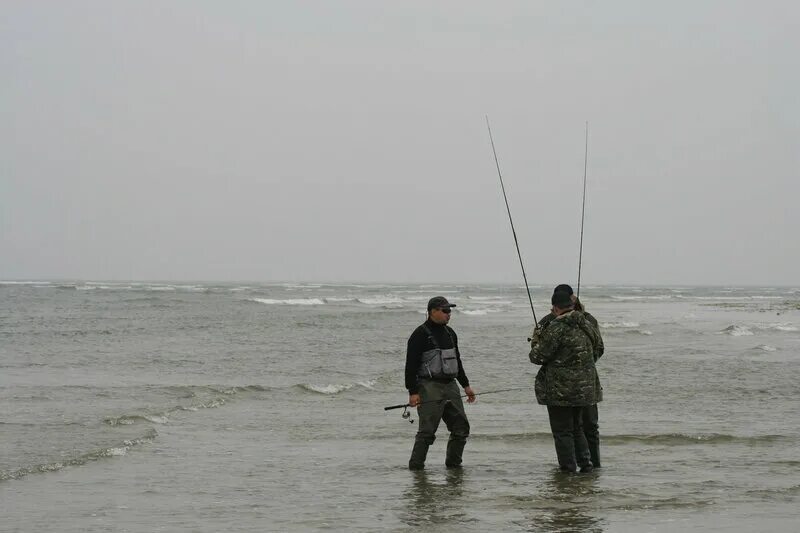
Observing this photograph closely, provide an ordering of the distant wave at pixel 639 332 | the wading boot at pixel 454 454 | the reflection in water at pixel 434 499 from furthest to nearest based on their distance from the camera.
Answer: the distant wave at pixel 639 332 → the wading boot at pixel 454 454 → the reflection in water at pixel 434 499

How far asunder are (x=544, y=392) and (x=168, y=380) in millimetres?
8440

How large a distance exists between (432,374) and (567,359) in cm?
108

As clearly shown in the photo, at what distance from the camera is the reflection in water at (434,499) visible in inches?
237

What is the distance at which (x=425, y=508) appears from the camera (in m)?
6.33

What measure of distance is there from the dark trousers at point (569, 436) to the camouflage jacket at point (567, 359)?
0.50 ft

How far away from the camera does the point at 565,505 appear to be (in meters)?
6.33

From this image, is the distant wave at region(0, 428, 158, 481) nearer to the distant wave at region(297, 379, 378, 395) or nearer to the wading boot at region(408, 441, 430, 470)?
the wading boot at region(408, 441, 430, 470)

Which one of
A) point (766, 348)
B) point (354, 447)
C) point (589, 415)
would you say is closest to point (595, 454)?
point (589, 415)

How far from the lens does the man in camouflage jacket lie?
23.7 ft

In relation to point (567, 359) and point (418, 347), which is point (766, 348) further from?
point (418, 347)

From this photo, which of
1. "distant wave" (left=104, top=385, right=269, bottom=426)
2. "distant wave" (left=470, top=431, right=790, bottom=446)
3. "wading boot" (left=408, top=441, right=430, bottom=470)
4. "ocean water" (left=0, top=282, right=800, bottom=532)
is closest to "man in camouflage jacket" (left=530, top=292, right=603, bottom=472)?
"ocean water" (left=0, top=282, right=800, bottom=532)

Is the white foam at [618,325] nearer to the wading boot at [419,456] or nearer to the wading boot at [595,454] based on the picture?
the wading boot at [595,454]

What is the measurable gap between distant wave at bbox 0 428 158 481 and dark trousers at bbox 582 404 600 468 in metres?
4.03

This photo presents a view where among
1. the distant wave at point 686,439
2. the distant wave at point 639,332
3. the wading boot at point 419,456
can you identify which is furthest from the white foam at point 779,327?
the wading boot at point 419,456
